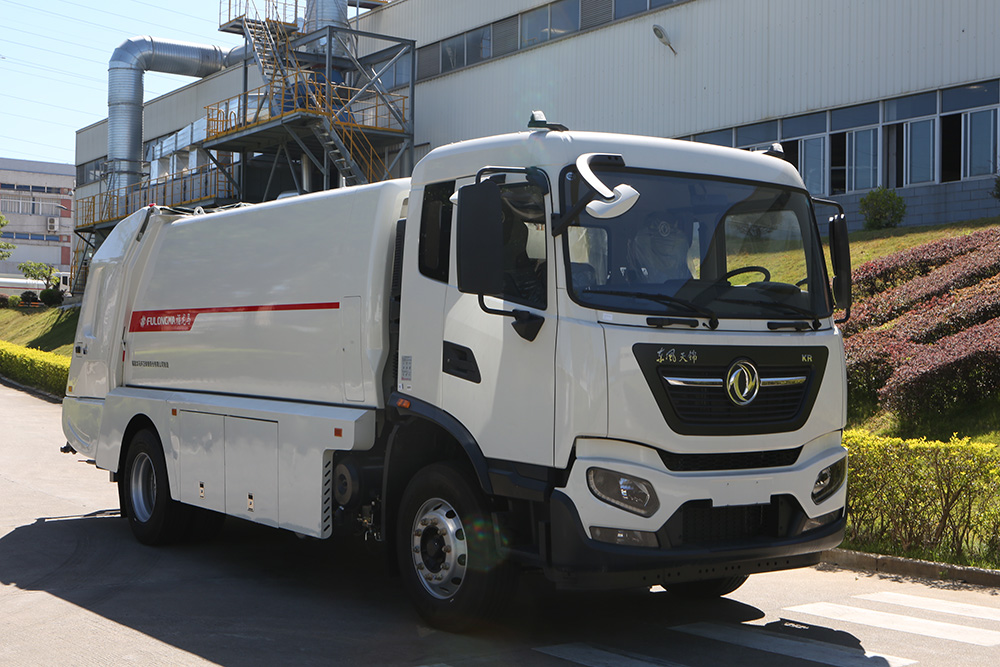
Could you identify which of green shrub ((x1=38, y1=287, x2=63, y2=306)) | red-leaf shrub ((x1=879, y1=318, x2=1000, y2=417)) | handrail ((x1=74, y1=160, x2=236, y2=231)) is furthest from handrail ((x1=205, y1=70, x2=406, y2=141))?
green shrub ((x1=38, y1=287, x2=63, y2=306))

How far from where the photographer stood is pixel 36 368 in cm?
2780

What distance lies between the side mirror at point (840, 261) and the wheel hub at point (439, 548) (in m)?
2.78

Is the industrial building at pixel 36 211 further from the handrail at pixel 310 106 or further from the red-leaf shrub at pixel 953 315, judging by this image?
the red-leaf shrub at pixel 953 315

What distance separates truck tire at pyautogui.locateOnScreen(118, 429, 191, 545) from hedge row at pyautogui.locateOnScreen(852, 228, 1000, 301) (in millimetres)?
10557

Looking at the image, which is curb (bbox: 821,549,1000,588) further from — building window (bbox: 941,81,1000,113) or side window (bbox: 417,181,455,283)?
building window (bbox: 941,81,1000,113)

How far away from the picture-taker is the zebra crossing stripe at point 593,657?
5.79 metres

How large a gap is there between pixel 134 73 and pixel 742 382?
133 ft

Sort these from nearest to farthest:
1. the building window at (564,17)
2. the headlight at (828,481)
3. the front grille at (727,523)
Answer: the front grille at (727,523), the headlight at (828,481), the building window at (564,17)

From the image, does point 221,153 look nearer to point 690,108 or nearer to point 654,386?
point 690,108

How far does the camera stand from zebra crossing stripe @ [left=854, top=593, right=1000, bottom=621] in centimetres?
715

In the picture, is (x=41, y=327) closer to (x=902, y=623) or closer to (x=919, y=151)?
(x=919, y=151)

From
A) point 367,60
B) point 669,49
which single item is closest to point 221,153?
point 367,60

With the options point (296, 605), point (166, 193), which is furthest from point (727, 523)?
point (166, 193)

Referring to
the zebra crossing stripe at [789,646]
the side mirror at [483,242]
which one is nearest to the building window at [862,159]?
the zebra crossing stripe at [789,646]
